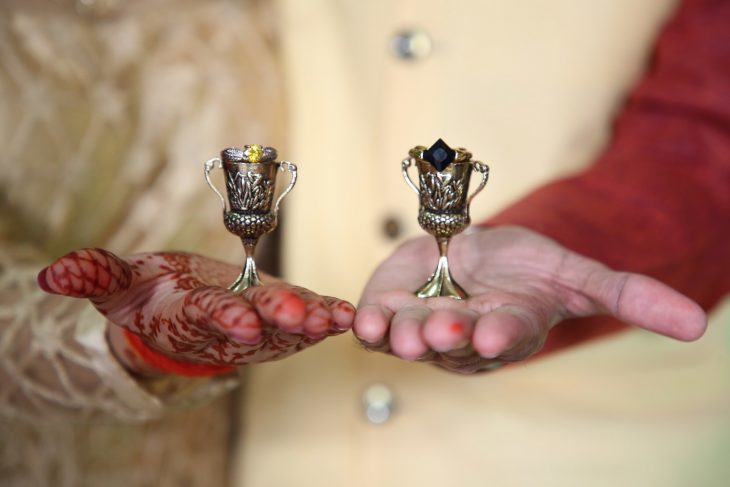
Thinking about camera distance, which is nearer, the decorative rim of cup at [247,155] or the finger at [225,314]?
the finger at [225,314]

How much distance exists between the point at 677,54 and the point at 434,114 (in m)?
0.35

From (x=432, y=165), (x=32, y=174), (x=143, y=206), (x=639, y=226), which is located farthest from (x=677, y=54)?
(x=32, y=174)

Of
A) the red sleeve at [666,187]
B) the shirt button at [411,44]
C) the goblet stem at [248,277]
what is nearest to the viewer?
the goblet stem at [248,277]

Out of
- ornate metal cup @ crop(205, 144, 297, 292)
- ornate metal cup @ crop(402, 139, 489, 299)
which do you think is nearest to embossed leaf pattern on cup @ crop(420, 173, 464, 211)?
ornate metal cup @ crop(402, 139, 489, 299)

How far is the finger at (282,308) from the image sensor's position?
1.47ft

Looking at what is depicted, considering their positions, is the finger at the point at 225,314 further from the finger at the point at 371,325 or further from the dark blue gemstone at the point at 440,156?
the dark blue gemstone at the point at 440,156

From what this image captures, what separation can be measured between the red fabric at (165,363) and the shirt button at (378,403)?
33 cm

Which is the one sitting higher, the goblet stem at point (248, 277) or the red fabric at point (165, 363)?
the goblet stem at point (248, 277)

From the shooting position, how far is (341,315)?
0.49 m

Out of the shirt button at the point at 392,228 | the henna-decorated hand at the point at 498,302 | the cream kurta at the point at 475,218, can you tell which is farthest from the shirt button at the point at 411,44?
the henna-decorated hand at the point at 498,302

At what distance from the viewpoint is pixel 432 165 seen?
62 cm

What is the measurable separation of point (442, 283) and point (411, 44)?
0.44 meters

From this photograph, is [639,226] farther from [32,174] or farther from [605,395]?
[32,174]

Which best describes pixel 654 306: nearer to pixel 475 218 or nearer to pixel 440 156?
pixel 440 156
